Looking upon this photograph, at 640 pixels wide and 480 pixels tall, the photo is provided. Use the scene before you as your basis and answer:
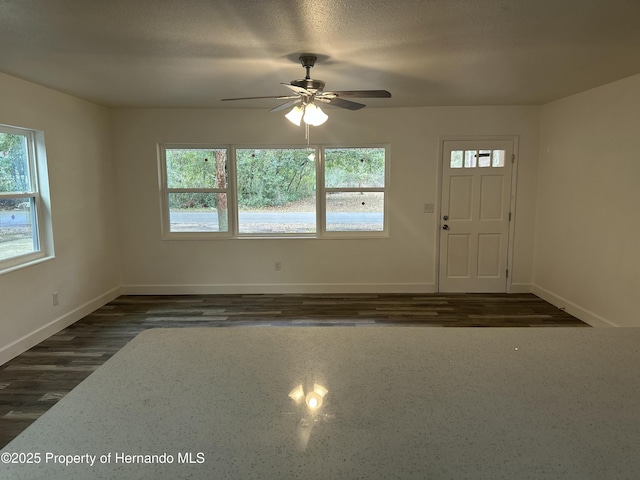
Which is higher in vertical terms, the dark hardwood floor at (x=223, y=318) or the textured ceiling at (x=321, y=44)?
the textured ceiling at (x=321, y=44)

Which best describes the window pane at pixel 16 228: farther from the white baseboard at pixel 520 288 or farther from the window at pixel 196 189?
the white baseboard at pixel 520 288

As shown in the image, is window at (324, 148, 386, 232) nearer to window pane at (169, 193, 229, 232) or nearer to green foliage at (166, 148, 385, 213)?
green foliage at (166, 148, 385, 213)

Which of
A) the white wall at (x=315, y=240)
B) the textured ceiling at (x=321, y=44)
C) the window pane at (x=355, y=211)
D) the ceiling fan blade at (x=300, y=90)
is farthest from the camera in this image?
the window pane at (x=355, y=211)

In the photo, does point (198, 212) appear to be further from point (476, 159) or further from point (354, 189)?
point (476, 159)

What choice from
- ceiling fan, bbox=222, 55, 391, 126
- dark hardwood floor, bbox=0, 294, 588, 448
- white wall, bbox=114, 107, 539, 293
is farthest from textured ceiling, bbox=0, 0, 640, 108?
dark hardwood floor, bbox=0, 294, 588, 448

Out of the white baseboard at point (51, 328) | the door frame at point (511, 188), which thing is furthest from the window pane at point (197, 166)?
the door frame at point (511, 188)

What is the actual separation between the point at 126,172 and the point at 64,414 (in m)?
4.72

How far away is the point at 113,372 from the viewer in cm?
117

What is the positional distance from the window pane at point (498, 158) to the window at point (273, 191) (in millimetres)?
1361

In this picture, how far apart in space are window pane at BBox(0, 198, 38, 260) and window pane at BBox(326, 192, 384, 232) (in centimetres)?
319

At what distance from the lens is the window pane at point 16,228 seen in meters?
3.50

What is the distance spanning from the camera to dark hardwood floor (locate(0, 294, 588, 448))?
10.2 feet

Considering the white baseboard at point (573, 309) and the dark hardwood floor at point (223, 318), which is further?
the white baseboard at point (573, 309)

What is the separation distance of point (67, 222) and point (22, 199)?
55 cm
